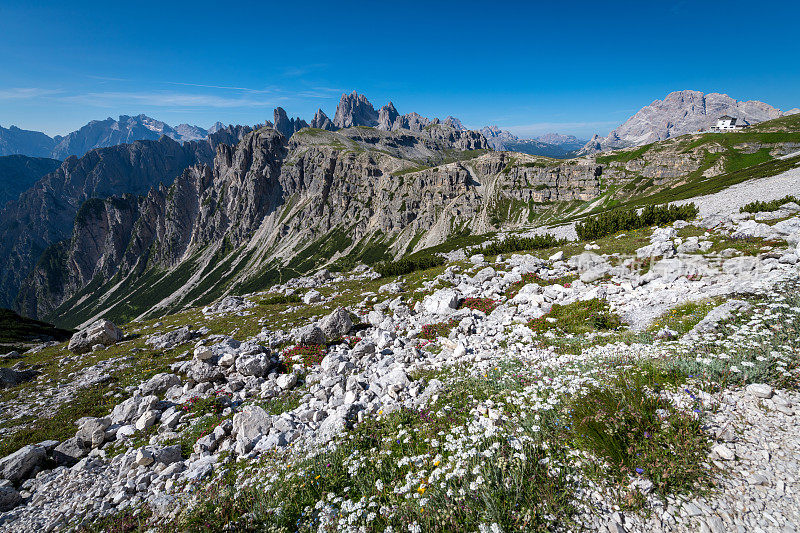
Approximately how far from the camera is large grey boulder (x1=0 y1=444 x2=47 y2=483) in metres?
11.2

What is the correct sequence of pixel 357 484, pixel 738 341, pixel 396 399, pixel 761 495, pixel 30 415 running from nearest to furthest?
pixel 761 495
pixel 357 484
pixel 738 341
pixel 396 399
pixel 30 415

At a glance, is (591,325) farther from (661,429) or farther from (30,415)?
(30,415)

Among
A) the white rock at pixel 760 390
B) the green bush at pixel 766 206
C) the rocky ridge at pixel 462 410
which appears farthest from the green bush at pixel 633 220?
the white rock at pixel 760 390

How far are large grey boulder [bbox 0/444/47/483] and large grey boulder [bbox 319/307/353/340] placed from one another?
1314 cm

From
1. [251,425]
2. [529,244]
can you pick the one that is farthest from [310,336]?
[529,244]

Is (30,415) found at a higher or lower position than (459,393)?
lower

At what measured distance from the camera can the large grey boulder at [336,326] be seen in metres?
21.3

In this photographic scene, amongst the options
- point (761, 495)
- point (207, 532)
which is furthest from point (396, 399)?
point (761, 495)

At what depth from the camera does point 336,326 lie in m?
21.7

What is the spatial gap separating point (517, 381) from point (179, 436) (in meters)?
13.4

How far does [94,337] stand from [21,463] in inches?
1201

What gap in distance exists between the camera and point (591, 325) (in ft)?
44.4

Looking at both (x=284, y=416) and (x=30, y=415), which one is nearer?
(x=284, y=416)

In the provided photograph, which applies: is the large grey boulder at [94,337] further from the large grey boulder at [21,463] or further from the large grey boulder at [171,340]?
the large grey boulder at [21,463]
